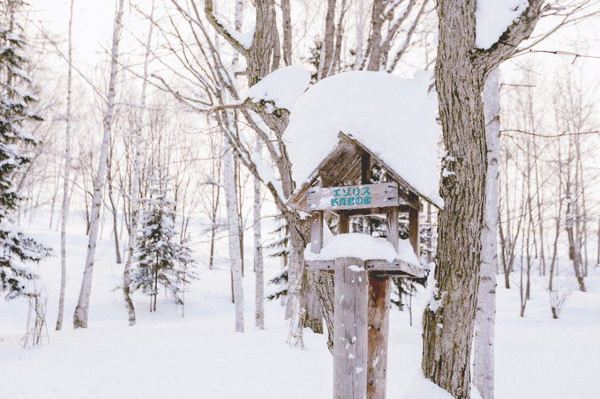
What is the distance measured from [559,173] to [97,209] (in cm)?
2149

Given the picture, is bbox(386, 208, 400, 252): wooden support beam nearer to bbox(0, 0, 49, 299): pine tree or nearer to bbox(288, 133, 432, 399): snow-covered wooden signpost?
bbox(288, 133, 432, 399): snow-covered wooden signpost

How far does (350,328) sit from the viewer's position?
2.71m

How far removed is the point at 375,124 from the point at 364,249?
2.49 ft

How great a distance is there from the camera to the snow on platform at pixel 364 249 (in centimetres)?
266

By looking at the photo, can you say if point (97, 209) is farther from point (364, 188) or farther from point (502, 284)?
point (502, 284)

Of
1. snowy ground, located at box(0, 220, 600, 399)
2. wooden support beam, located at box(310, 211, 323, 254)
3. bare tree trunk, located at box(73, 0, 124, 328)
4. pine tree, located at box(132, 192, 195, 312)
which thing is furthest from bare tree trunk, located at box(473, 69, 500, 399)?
pine tree, located at box(132, 192, 195, 312)

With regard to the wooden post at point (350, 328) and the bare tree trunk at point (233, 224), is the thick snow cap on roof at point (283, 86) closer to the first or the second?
the wooden post at point (350, 328)

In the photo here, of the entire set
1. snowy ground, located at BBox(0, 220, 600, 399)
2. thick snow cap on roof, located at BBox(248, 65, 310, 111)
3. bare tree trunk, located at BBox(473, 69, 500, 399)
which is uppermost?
thick snow cap on roof, located at BBox(248, 65, 310, 111)

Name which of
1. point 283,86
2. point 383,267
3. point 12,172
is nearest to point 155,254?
point 12,172

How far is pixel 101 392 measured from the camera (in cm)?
499

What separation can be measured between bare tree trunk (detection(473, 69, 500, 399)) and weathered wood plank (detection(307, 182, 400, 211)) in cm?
325

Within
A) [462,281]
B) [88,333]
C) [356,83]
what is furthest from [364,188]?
[88,333]

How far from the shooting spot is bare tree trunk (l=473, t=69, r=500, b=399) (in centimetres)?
560

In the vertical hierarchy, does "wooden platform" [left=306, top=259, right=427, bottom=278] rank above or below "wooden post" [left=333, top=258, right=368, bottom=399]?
above
